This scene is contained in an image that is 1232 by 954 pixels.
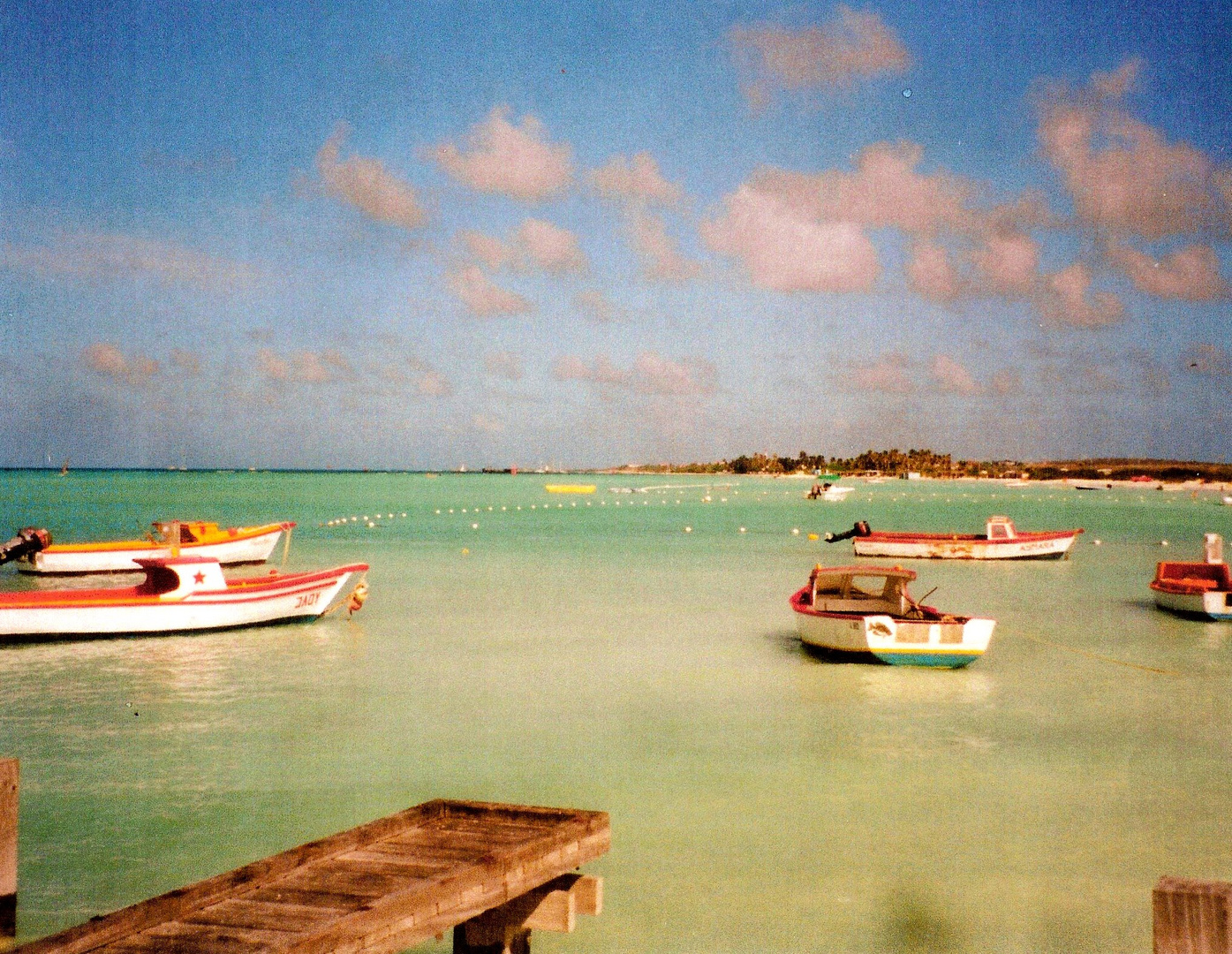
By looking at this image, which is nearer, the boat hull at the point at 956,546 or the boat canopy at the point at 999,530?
the boat hull at the point at 956,546

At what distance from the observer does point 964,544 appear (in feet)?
149

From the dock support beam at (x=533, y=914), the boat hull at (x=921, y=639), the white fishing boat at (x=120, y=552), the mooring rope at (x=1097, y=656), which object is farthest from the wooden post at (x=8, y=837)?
the white fishing boat at (x=120, y=552)

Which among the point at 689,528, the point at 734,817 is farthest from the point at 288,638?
the point at 689,528

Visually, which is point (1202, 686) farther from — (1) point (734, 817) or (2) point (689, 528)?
(2) point (689, 528)

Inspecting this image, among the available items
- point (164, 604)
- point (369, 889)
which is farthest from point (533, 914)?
point (164, 604)

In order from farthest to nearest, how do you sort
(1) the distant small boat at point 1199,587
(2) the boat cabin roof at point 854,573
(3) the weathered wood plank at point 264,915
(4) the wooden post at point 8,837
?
(1) the distant small boat at point 1199,587, (2) the boat cabin roof at point 854,573, (4) the wooden post at point 8,837, (3) the weathered wood plank at point 264,915

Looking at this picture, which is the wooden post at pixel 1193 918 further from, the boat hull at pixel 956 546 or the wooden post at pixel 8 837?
the boat hull at pixel 956 546

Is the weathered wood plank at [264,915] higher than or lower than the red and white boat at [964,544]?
higher

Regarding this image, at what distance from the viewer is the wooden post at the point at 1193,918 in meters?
3.31

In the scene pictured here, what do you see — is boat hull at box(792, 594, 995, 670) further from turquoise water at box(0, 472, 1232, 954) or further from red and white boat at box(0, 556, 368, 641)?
red and white boat at box(0, 556, 368, 641)

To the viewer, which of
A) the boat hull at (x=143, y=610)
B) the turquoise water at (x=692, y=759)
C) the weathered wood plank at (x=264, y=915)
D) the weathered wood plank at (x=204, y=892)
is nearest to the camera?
the weathered wood plank at (x=204, y=892)

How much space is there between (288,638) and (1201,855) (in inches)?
702

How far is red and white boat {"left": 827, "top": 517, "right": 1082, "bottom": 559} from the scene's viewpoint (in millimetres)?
45406

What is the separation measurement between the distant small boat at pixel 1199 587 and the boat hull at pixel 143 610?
68.8 feet
